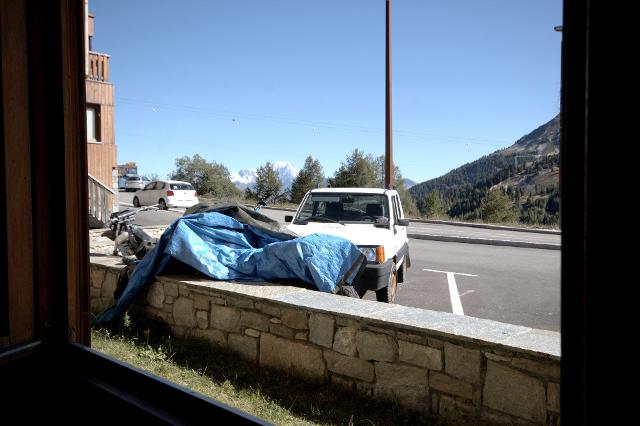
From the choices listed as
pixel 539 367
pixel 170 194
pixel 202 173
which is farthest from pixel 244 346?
pixel 202 173

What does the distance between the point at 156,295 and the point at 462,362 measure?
3424 millimetres

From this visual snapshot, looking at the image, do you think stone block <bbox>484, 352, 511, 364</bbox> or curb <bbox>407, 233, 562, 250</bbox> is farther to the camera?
curb <bbox>407, 233, 562, 250</bbox>

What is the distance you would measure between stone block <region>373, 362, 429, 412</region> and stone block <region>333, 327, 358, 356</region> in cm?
23

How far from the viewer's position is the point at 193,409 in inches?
78.6

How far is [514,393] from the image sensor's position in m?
3.18

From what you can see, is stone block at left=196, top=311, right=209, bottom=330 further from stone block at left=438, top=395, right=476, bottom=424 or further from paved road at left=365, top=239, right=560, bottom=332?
paved road at left=365, top=239, right=560, bottom=332

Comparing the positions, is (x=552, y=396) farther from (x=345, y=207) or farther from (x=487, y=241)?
(x=487, y=241)

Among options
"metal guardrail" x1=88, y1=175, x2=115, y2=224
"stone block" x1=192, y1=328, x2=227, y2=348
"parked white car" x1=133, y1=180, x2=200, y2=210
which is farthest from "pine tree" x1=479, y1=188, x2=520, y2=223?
"stone block" x1=192, y1=328, x2=227, y2=348

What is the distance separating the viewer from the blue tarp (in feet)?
17.4
